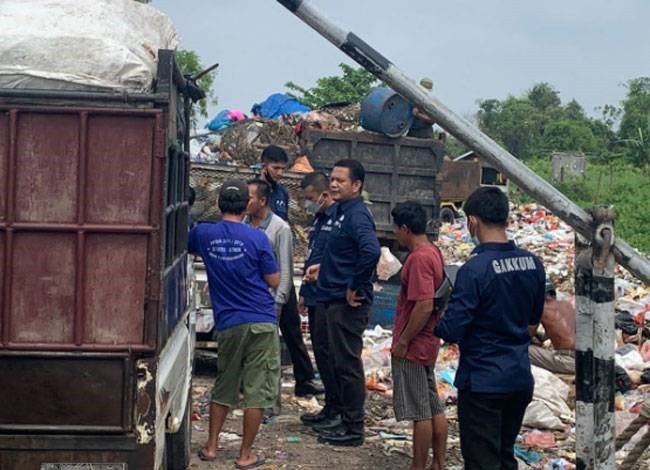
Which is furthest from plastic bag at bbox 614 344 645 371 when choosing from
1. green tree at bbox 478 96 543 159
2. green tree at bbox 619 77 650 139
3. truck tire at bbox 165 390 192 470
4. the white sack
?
green tree at bbox 478 96 543 159

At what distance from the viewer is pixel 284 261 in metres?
7.89

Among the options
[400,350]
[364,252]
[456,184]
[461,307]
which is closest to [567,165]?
[456,184]

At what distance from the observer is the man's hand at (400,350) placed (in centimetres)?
612

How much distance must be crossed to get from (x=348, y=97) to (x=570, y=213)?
1220 inches

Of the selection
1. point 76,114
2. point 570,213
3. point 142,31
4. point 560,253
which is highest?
point 142,31

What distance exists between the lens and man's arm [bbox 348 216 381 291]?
6.93 m

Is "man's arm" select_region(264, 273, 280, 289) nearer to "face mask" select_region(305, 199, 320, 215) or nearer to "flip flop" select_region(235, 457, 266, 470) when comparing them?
"flip flop" select_region(235, 457, 266, 470)

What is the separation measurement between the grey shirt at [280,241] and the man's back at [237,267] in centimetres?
139

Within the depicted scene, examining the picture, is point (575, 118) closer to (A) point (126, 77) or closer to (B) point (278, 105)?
(B) point (278, 105)

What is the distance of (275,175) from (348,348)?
6.12ft

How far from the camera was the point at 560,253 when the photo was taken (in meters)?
20.2

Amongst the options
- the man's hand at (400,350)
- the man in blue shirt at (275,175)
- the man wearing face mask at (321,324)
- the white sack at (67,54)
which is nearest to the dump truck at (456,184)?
the man in blue shirt at (275,175)

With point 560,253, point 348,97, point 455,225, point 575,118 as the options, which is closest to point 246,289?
point 560,253

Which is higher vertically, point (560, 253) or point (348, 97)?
point (348, 97)
